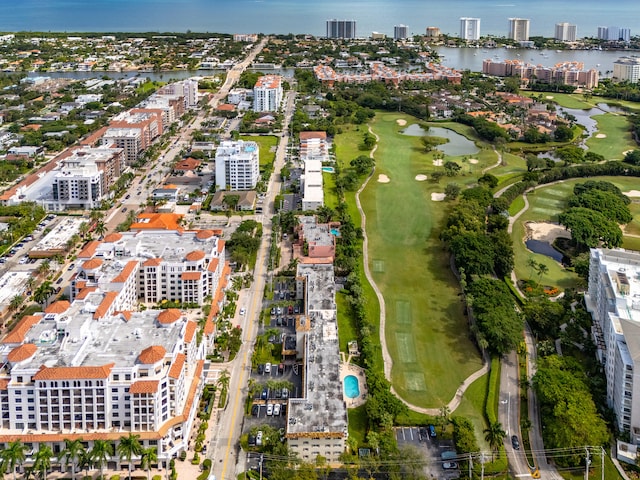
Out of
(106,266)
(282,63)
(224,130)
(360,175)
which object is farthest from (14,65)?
(106,266)

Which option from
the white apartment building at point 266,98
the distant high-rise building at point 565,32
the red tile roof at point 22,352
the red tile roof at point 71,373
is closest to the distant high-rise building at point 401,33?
the distant high-rise building at point 565,32

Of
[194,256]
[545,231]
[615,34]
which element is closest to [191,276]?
[194,256]

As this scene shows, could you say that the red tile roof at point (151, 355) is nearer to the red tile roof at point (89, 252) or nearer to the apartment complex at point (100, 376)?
the apartment complex at point (100, 376)

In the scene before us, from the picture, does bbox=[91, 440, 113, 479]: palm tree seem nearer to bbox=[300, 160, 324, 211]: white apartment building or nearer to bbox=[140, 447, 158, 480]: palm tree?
bbox=[140, 447, 158, 480]: palm tree

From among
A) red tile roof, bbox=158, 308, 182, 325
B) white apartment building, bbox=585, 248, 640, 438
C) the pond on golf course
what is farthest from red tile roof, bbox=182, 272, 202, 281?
the pond on golf course

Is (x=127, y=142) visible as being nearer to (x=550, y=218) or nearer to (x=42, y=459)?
(x=550, y=218)

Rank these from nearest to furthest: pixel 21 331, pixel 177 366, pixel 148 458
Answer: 1. pixel 148 458
2. pixel 177 366
3. pixel 21 331
